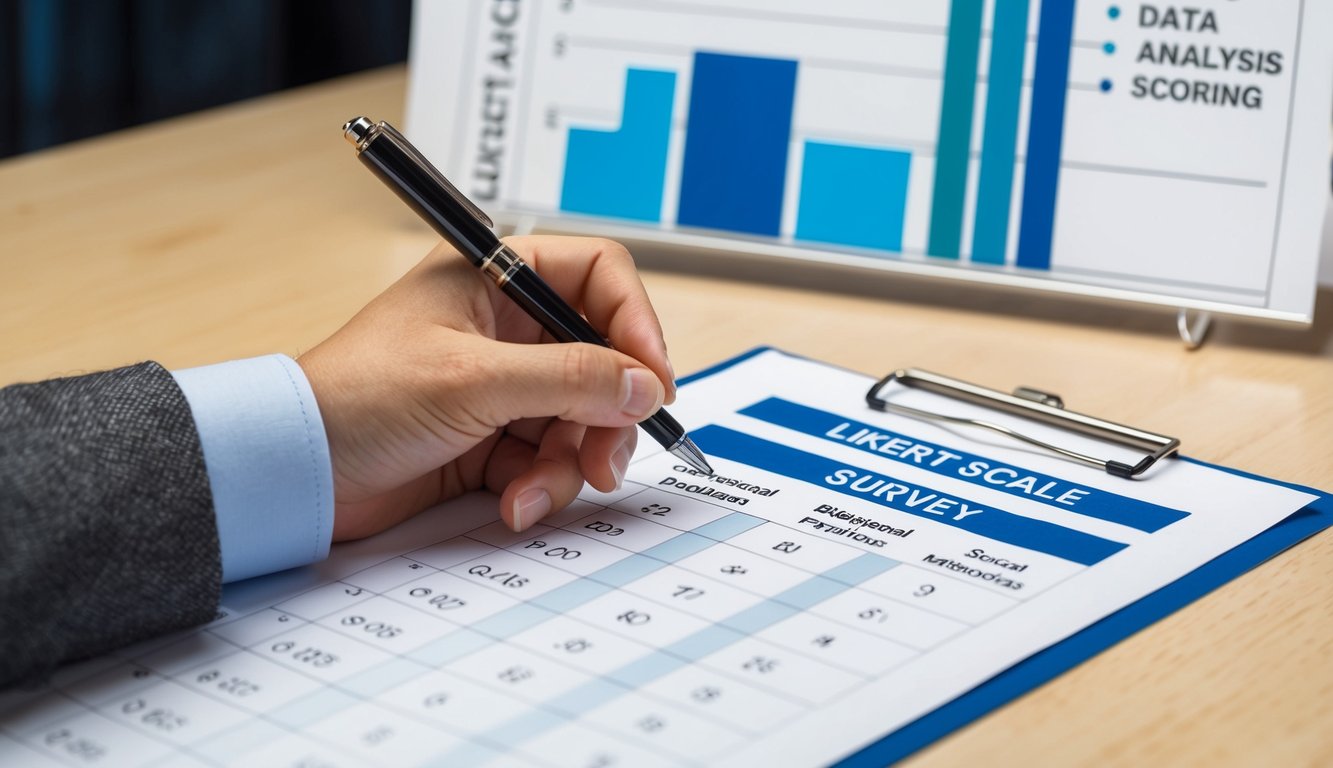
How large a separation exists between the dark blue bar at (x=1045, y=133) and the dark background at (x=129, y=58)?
1.33m

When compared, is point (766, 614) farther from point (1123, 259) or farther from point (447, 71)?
point (447, 71)

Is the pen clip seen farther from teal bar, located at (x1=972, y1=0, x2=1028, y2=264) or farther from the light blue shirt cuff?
teal bar, located at (x1=972, y1=0, x2=1028, y2=264)

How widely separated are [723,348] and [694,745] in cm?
45

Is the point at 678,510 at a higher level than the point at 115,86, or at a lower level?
lower

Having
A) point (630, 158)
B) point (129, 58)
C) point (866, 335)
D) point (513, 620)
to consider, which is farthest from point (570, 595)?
point (129, 58)

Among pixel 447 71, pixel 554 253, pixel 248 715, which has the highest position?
pixel 447 71

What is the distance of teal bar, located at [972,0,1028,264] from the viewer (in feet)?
3.10

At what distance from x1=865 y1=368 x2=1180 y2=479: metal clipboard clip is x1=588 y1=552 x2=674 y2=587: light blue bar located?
23cm

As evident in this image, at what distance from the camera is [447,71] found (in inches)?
42.1

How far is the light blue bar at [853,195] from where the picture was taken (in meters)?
0.97

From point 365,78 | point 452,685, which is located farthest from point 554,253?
point 365,78

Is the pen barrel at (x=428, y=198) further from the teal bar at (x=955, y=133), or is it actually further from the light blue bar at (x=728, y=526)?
the teal bar at (x=955, y=133)

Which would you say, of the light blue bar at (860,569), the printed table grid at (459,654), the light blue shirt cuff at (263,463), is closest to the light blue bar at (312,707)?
the printed table grid at (459,654)

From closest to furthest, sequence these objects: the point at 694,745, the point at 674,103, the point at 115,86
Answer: the point at 694,745
the point at 674,103
the point at 115,86
